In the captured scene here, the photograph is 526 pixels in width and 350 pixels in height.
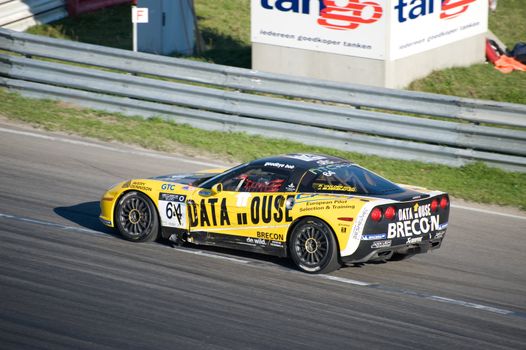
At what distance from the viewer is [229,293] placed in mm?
8680

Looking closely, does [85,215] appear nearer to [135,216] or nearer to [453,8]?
[135,216]

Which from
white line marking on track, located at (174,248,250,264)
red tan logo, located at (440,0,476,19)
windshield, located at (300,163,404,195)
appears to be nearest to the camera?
windshield, located at (300,163,404,195)

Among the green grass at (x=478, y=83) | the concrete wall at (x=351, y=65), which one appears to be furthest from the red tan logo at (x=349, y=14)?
the green grass at (x=478, y=83)

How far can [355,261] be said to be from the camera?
368 inches

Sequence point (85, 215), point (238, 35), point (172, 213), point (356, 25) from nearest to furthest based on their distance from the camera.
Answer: point (172, 213)
point (85, 215)
point (356, 25)
point (238, 35)

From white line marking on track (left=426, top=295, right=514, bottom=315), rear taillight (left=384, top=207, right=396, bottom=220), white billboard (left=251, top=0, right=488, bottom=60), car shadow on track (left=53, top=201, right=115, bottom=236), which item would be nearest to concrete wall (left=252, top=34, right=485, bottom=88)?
white billboard (left=251, top=0, right=488, bottom=60)

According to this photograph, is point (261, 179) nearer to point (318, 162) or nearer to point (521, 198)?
point (318, 162)

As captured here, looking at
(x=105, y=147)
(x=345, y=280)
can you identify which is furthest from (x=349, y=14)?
(x=345, y=280)

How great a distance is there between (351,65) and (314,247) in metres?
9.59

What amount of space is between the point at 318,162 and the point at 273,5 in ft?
31.8

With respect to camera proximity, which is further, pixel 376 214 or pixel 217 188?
pixel 217 188

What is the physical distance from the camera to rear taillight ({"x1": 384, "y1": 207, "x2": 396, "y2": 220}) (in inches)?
364

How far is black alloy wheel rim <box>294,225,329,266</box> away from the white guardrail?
5.18 metres

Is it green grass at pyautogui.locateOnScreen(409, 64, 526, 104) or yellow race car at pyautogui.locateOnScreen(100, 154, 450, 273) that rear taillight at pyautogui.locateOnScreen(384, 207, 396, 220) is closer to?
yellow race car at pyautogui.locateOnScreen(100, 154, 450, 273)
